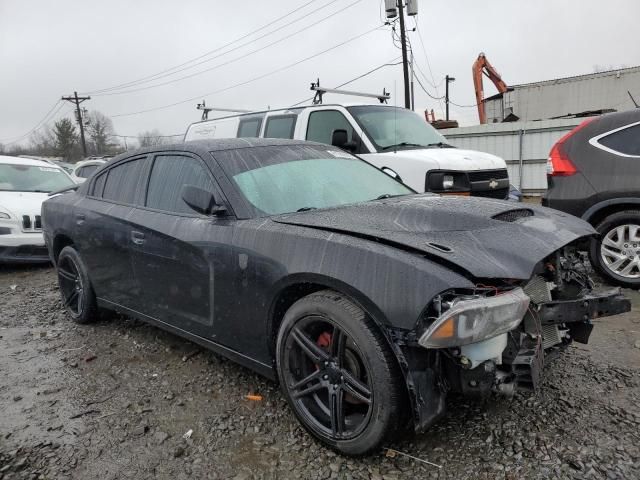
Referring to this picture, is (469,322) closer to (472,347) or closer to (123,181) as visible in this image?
(472,347)

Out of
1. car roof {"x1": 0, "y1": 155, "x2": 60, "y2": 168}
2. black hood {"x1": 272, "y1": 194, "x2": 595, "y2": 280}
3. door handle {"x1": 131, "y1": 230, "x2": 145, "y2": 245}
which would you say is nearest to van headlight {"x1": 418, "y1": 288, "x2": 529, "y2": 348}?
black hood {"x1": 272, "y1": 194, "x2": 595, "y2": 280}

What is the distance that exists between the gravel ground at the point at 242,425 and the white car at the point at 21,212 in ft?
11.4

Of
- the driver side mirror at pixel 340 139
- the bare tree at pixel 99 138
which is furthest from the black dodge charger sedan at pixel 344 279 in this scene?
the bare tree at pixel 99 138

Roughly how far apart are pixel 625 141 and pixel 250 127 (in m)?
5.06

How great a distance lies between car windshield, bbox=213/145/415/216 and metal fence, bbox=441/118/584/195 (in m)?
11.7

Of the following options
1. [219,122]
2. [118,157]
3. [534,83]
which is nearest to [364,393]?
[118,157]

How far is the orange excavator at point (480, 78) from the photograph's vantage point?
83.8 ft

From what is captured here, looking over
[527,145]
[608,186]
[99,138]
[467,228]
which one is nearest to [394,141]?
[608,186]

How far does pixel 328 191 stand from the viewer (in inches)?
123

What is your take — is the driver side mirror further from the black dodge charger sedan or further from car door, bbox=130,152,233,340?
car door, bbox=130,152,233,340

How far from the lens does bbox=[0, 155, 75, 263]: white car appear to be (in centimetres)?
660

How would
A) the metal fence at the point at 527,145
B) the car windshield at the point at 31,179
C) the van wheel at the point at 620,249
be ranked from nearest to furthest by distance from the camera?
the van wheel at the point at 620,249
the car windshield at the point at 31,179
the metal fence at the point at 527,145

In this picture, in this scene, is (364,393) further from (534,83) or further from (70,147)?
(70,147)

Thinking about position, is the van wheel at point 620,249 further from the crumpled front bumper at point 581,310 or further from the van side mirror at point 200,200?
the van side mirror at point 200,200
